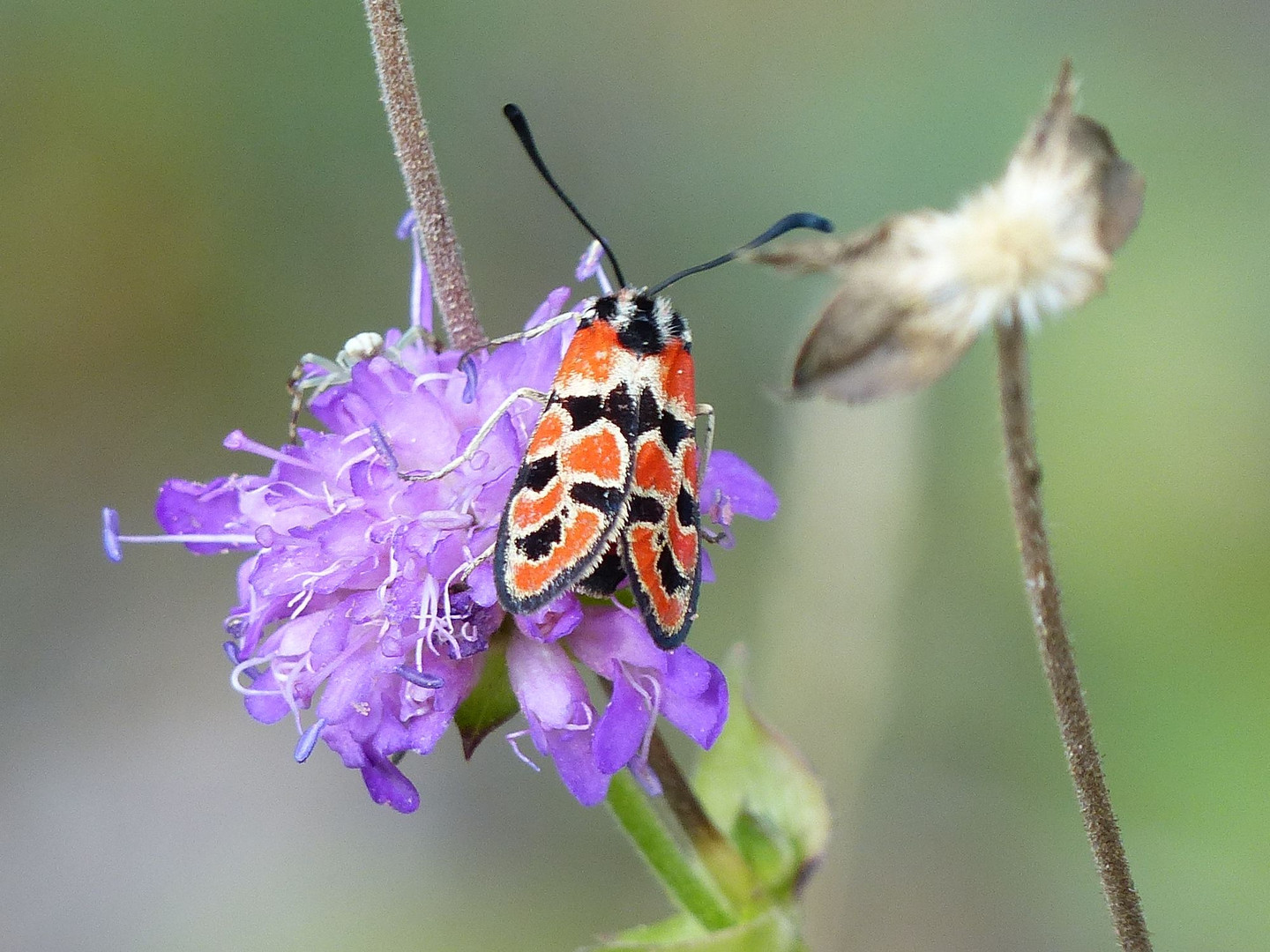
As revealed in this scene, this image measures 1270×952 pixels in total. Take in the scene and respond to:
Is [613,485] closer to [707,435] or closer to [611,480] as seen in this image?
[611,480]

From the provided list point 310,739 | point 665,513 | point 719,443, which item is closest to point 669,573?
point 665,513

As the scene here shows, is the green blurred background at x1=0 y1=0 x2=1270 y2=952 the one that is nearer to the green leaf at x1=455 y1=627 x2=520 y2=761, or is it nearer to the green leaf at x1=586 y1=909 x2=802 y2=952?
the green leaf at x1=586 y1=909 x2=802 y2=952

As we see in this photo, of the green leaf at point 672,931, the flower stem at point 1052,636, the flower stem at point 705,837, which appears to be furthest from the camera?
the green leaf at point 672,931

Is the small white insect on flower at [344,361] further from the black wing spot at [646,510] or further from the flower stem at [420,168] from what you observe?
the black wing spot at [646,510]

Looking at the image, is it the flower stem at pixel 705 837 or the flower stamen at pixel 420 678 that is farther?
the flower stem at pixel 705 837

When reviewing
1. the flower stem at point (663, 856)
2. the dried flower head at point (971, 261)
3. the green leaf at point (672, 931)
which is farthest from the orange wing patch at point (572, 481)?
the green leaf at point (672, 931)

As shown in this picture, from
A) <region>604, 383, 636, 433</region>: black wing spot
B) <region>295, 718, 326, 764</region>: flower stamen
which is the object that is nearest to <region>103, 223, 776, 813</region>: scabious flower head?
<region>295, 718, 326, 764</region>: flower stamen

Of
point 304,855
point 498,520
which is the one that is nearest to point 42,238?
point 304,855
